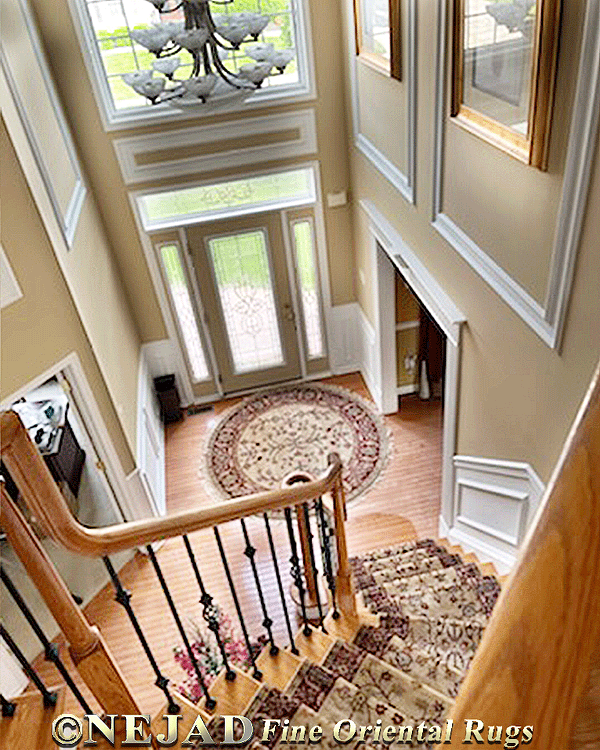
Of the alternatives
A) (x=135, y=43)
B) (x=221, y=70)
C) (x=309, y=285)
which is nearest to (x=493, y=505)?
(x=221, y=70)

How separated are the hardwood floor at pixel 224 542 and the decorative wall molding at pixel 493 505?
75 cm

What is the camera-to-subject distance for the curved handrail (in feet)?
4.90

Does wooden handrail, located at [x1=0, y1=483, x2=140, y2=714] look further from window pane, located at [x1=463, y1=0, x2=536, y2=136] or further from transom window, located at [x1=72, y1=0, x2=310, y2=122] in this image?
transom window, located at [x1=72, y1=0, x2=310, y2=122]

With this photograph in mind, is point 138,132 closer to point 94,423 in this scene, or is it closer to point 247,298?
point 247,298

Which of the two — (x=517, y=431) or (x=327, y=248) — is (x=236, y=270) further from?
(x=517, y=431)

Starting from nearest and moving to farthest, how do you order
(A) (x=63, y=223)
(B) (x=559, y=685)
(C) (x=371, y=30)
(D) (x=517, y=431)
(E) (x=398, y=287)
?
(B) (x=559, y=685) < (D) (x=517, y=431) < (A) (x=63, y=223) < (C) (x=371, y=30) < (E) (x=398, y=287)

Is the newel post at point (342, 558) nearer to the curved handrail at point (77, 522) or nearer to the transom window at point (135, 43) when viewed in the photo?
the curved handrail at point (77, 522)

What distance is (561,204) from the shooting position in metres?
2.54

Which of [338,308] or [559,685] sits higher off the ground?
[559,685]

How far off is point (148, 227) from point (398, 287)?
2.51m

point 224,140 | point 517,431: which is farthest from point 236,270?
point 517,431

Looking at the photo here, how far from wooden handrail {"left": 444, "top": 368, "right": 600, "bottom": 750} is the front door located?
18.9ft

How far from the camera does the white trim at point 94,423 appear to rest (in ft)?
13.2

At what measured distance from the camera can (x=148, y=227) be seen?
5.97 meters
